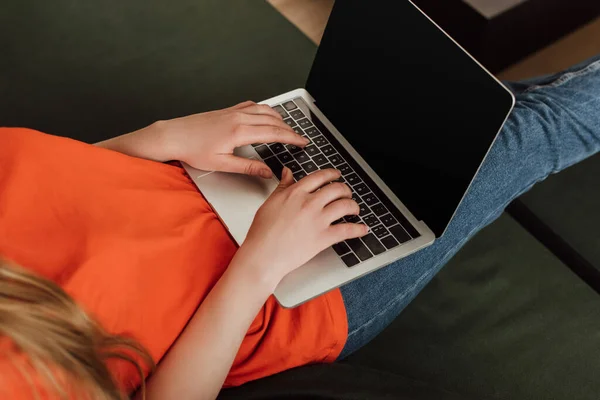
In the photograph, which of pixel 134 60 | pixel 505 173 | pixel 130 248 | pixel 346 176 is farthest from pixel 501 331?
pixel 134 60

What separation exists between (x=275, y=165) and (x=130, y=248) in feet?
0.90

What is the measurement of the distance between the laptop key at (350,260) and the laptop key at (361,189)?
4.4 inches

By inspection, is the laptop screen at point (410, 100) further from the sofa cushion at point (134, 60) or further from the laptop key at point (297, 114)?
the sofa cushion at point (134, 60)

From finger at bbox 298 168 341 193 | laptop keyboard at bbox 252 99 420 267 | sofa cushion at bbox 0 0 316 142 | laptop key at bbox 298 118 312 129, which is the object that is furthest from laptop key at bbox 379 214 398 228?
sofa cushion at bbox 0 0 316 142

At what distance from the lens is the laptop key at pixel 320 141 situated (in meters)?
0.89

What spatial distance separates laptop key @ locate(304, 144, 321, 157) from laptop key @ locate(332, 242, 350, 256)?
0.17m

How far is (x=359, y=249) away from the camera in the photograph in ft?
2.50

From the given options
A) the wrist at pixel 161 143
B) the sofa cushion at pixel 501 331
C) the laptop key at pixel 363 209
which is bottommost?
the sofa cushion at pixel 501 331

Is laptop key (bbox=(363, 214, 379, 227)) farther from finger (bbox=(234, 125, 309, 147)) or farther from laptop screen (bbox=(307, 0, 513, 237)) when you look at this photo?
finger (bbox=(234, 125, 309, 147))

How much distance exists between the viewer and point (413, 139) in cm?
76

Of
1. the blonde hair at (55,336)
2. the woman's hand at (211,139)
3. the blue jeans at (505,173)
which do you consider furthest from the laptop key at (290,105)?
the blonde hair at (55,336)

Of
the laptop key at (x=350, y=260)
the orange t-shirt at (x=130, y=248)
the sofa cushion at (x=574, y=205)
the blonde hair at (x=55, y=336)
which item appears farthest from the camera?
the sofa cushion at (x=574, y=205)

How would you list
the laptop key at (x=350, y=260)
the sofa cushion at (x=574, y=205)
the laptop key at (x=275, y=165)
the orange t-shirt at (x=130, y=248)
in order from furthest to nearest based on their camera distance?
the sofa cushion at (x=574, y=205), the laptop key at (x=275, y=165), the laptop key at (x=350, y=260), the orange t-shirt at (x=130, y=248)

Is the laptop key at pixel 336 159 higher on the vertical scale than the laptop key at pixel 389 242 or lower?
higher
